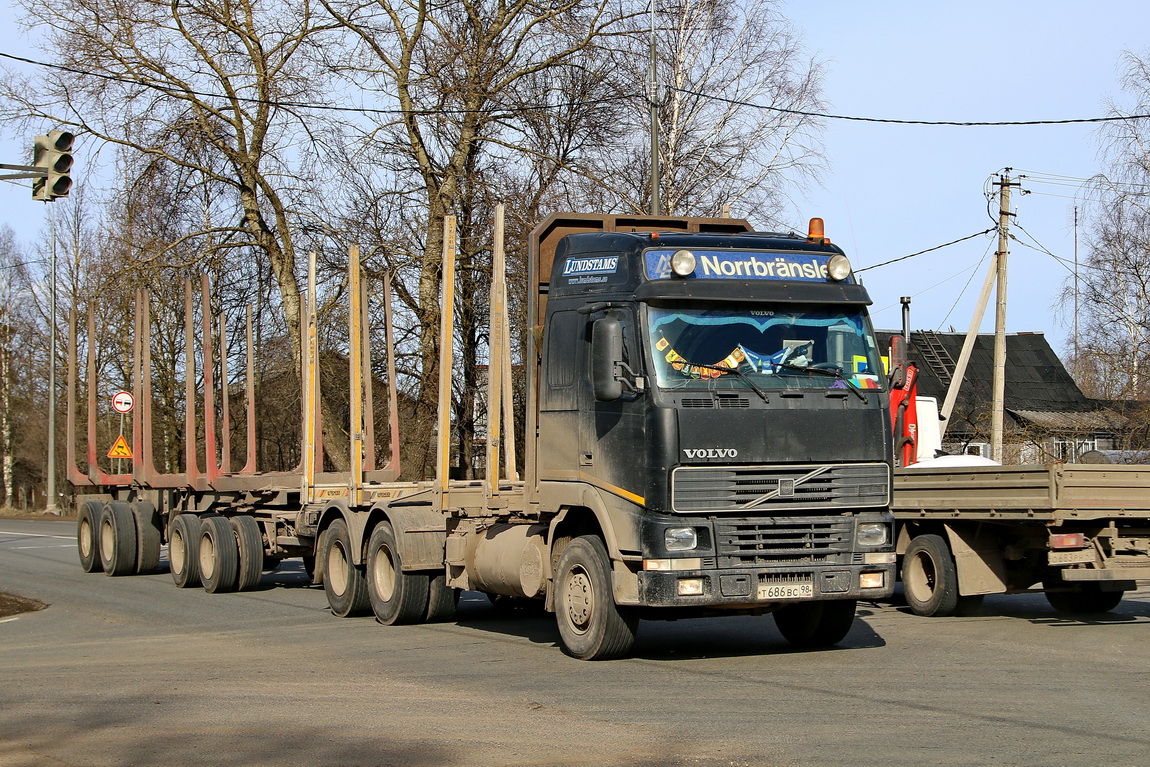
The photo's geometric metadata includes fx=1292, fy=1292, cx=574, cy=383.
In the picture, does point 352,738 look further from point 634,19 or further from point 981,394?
point 981,394

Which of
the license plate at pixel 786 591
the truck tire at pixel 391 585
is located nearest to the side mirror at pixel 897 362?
the license plate at pixel 786 591

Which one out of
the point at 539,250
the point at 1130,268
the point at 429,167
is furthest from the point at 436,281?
the point at 1130,268

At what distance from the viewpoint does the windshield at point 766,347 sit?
10.1 m

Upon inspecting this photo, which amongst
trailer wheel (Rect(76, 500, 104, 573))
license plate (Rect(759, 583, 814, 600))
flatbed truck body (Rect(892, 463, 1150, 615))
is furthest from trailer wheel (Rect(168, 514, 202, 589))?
license plate (Rect(759, 583, 814, 600))

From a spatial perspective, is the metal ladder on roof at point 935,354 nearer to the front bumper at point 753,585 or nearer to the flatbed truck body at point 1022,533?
the flatbed truck body at point 1022,533

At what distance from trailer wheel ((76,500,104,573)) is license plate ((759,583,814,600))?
1494cm

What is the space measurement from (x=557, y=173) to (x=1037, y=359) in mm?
38072

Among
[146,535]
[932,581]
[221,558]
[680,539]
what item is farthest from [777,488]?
[146,535]

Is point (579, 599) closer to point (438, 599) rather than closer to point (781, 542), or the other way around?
point (781, 542)

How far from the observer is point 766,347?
1028 centimetres

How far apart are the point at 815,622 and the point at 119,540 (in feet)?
44.1

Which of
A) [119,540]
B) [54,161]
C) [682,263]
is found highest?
[54,161]

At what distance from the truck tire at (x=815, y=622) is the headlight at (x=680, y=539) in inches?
68.5

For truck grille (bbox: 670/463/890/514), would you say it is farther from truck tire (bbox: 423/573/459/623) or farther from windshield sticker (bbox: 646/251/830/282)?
truck tire (bbox: 423/573/459/623)
